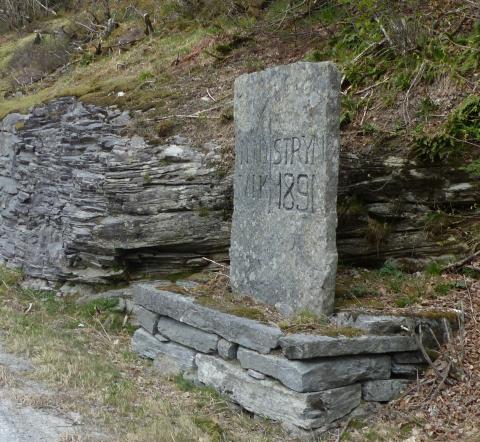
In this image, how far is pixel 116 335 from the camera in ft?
27.1

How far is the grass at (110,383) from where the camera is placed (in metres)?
5.24

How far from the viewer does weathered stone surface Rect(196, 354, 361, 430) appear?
5.19m

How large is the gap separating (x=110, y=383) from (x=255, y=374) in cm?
146

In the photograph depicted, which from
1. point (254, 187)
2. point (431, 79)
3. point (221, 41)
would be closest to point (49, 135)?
point (221, 41)

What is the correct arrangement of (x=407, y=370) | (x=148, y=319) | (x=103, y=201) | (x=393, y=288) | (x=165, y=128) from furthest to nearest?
(x=165, y=128)
(x=103, y=201)
(x=148, y=319)
(x=393, y=288)
(x=407, y=370)

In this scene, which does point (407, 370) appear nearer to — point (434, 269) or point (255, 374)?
point (255, 374)

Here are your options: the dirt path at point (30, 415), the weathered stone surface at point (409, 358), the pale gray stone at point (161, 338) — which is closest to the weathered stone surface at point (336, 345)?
the weathered stone surface at point (409, 358)

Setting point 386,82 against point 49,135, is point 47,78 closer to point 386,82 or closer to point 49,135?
point 49,135

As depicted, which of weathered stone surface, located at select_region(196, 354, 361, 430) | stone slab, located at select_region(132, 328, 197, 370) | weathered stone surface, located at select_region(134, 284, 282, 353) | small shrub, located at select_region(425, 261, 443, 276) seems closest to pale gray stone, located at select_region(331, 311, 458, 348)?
weathered stone surface, located at select_region(196, 354, 361, 430)

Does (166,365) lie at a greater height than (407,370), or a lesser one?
lesser

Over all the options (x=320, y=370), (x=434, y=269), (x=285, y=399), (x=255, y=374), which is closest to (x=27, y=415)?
(x=255, y=374)

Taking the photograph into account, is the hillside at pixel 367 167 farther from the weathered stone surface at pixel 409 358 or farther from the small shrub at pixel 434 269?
the weathered stone surface at pixel 409 358

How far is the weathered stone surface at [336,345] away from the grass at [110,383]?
662 mm

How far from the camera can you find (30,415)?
17.4 feet
